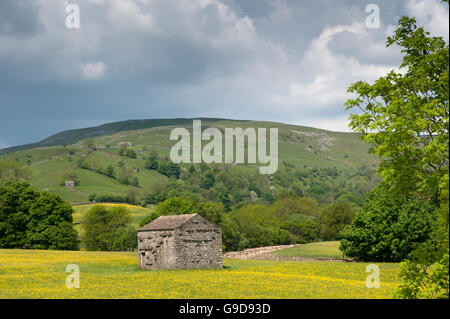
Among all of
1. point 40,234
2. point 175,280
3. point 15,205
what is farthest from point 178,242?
point 15,205

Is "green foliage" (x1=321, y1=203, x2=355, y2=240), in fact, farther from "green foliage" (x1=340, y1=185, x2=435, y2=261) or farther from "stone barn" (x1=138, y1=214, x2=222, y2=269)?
"stone barn" (x1=138, y1=214, x2=222, y2=269)

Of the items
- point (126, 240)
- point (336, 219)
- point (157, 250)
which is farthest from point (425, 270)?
point (336, 219)

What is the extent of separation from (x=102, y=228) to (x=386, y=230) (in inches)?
2323

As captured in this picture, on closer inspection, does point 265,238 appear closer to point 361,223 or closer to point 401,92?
point 361,223

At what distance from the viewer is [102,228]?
9238 centimetres

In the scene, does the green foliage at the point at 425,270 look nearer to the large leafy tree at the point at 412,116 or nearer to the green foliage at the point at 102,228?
the large leafy tree at the point at 412,116

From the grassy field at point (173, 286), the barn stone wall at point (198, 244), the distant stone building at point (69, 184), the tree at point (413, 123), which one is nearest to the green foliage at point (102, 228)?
the barn stone wall at point (198, 244)

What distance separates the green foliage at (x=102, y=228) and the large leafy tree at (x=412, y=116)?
254ft

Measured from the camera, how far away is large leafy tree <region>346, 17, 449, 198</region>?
59.1 feet

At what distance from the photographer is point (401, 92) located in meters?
20.0

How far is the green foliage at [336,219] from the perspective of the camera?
11575 cm

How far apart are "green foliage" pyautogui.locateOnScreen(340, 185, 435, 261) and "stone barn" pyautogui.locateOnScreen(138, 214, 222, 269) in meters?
23.0

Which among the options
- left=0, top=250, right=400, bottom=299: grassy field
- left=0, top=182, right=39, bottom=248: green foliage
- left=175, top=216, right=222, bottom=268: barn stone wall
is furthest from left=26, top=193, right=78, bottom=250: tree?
left=175, top=216, right=222, bottom=268: barn stone wall
